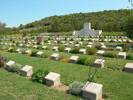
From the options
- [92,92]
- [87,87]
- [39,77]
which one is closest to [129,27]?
[39,77]

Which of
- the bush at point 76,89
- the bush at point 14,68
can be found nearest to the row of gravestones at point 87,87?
the bush at point 76,89

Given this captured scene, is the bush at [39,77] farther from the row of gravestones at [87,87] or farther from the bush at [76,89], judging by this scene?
the bush at [76,89]

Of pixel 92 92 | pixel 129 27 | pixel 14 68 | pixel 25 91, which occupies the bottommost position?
pixel 25 91

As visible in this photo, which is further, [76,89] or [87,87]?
[76,89]

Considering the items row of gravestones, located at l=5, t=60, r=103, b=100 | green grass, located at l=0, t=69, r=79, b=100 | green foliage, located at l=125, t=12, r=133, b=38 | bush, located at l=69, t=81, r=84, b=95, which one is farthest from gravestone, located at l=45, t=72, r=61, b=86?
green foliage, located at l=125, t=12, r=133, b=38

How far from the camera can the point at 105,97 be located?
8102mm

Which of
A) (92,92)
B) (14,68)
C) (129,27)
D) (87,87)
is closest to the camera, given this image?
A: (92,92)

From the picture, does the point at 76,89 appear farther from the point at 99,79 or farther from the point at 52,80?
the point at 99,79

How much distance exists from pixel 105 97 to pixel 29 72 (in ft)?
13.8

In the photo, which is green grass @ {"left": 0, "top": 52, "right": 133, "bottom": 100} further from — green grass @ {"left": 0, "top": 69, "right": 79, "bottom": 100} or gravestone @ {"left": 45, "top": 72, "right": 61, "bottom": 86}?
gravestone @ {"left": 45, "top": 72, "right": 61, "bottom": 86}

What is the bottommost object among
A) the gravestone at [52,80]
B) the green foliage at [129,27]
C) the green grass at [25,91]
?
the green grass at [25,91]

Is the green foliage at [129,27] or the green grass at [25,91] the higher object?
the green foliage at [129,27]

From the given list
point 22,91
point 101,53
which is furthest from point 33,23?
point 22,91

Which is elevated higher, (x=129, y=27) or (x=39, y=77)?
(x=129, y=27)
